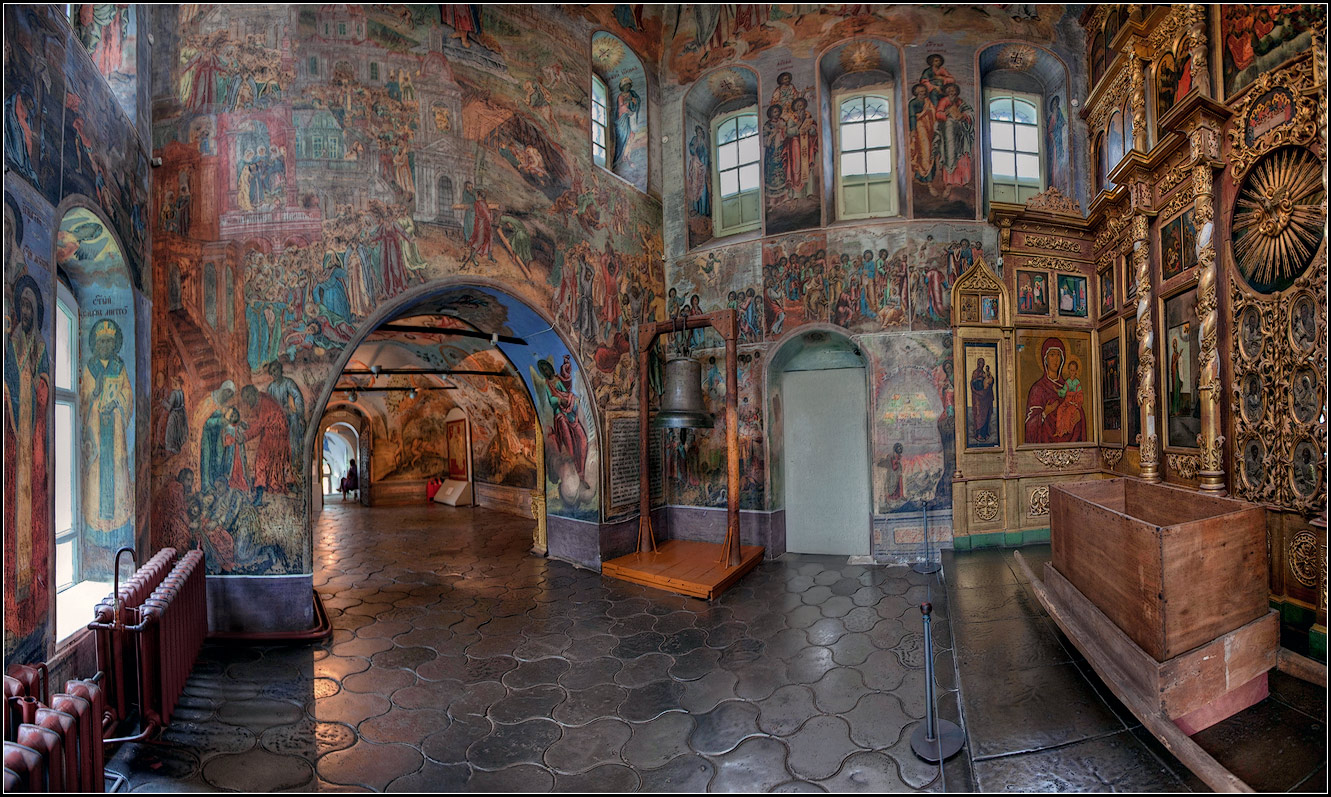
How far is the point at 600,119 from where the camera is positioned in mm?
11398

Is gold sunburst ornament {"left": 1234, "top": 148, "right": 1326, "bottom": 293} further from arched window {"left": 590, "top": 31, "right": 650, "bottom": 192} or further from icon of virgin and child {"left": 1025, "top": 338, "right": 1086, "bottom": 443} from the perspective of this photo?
arched window {"left": 590, "top": 31, "right": 650, "bottom": 192}

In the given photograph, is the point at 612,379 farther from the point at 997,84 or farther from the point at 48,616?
the point at 997,84

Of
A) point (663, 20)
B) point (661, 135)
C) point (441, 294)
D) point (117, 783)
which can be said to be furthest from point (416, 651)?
point (663, 20)

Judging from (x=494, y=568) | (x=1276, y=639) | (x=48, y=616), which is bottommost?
(x=494, y=568)

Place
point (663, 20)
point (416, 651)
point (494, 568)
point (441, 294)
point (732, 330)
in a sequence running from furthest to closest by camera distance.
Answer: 1. point (663, 20)
2. point (494, 568)
3. point (732, 330)
4. point (441, 294)
5. point (416, 651)

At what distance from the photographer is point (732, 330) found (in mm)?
9188

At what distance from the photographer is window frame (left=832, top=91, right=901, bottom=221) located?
33.9 ft

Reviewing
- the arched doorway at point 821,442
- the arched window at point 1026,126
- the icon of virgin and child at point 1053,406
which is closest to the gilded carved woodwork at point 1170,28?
the arched window at point 1026,126

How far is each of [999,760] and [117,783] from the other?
565 cm

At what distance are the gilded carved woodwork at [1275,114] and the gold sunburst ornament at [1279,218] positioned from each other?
120 millimetres

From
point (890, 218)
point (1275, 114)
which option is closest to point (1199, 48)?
point (1275, 114)

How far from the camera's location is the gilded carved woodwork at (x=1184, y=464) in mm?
6503

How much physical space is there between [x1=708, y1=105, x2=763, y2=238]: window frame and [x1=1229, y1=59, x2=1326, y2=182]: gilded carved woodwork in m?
6.55

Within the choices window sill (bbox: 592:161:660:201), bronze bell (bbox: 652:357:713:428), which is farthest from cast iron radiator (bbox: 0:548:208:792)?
window sill (bbox: 592:161:660:201)
